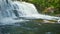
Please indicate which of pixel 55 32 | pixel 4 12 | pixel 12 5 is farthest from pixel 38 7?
pixel 55 32

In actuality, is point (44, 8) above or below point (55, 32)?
below

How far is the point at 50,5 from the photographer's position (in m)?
26.0

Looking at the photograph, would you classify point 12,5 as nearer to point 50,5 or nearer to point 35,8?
point 35,8

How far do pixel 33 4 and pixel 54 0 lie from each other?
2.89m

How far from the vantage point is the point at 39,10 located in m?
24.8

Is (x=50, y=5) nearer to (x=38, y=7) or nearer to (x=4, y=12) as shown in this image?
(x=38, y=7)

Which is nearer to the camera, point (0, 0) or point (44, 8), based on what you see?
point (0, 0)

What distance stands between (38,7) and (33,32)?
1342 centimetres

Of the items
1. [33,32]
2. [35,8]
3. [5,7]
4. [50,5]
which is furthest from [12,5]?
[33,32]

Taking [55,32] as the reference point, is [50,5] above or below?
below

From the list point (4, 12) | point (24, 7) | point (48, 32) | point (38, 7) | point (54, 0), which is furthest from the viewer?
point (54, 0)

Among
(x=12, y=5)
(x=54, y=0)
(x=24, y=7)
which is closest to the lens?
(x=12, y=5)

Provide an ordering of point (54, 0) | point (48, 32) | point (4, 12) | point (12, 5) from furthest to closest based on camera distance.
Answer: point (54, 0) → point (12, 5) → point (4, 12) → point (48, 32)

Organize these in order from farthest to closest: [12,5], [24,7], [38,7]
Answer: [38,7] < [24,7] < [12,5]
